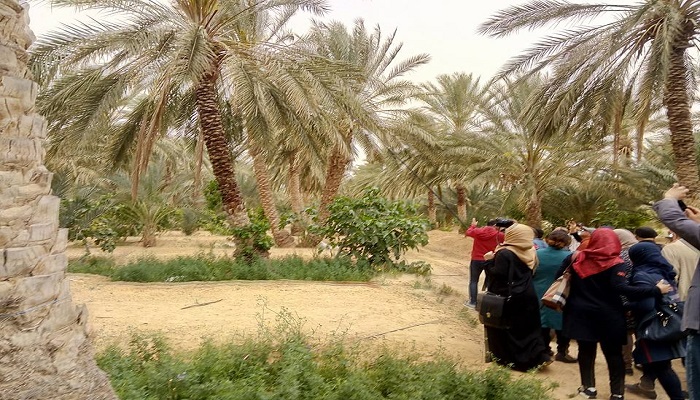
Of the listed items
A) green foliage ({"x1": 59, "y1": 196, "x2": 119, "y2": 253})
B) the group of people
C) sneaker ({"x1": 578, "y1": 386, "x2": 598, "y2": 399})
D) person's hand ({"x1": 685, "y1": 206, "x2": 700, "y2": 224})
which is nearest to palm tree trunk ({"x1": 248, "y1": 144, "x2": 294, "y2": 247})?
green foliage ({"x1": 59, "y1": 196, "x2": 119, "y2": 253})

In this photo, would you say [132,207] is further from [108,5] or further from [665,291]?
[665,291]

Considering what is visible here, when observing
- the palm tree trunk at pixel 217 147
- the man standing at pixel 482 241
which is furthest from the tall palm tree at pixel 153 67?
the man standing at pixel 482 241

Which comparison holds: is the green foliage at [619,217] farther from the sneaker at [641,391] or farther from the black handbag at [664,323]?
the black handbag at [664,323]

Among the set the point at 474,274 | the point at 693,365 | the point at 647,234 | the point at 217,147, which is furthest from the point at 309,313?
the point at 217,147

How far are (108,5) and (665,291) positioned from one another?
30.3 ft

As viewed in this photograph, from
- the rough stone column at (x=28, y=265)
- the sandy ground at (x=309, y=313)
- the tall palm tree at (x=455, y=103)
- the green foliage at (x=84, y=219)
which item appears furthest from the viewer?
the tall palm tree at (x=455, y=103)

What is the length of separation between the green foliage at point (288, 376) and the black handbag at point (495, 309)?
54 centimetres

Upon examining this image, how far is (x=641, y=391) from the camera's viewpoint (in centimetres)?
474

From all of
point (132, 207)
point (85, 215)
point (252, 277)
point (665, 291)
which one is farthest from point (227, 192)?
point (665, 291)

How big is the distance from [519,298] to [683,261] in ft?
4.77

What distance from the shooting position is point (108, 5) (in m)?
9.19

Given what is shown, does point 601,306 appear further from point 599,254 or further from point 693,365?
point 693,365

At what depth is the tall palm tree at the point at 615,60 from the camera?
9.25 meters

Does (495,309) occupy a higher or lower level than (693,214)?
lower
